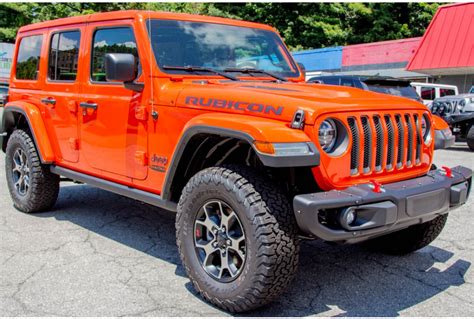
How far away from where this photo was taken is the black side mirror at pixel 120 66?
3.66m

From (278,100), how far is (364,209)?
820 millimetres

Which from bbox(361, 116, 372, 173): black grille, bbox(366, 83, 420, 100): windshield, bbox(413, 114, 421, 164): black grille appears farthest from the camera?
bbox(366, 83, 420, 100): windshield

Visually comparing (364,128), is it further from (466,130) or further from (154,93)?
(466,130)

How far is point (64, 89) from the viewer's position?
15.8 feet

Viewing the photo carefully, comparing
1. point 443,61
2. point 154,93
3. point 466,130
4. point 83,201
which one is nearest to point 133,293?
point 154,93

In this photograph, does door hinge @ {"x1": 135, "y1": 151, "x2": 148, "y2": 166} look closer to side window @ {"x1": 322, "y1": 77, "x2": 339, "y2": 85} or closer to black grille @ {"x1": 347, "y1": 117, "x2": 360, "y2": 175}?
black grille @ {"x1": 347, "y1": 117, "x2": 360, "y2": 175}

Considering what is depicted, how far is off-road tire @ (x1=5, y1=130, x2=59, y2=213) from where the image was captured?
5184mm

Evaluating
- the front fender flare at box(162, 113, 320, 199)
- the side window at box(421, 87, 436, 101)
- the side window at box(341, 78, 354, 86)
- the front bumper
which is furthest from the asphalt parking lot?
the side window at box(421, 87, 436, 101)

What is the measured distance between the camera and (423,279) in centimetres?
379

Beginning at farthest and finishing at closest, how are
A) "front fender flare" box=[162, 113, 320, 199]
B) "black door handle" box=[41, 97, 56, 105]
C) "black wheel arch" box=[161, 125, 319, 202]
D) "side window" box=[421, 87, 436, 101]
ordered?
1. "side window" box=[421, 87, 436, 101]
2. "black door handle" box=[41, 97, 56, 105]
3. "black wheel arch" box=[161, 125, 319, 202]
4. "front fender flare" box=[162, 113, 320, 199]

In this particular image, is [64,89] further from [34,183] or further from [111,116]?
[34,183]

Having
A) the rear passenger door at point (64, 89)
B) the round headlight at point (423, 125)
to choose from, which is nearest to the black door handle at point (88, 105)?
the rear passenger door at point (64, 89)

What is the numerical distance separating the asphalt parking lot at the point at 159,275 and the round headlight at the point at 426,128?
1.03 metres

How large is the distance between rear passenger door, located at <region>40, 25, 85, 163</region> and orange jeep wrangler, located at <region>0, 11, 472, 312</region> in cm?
2
